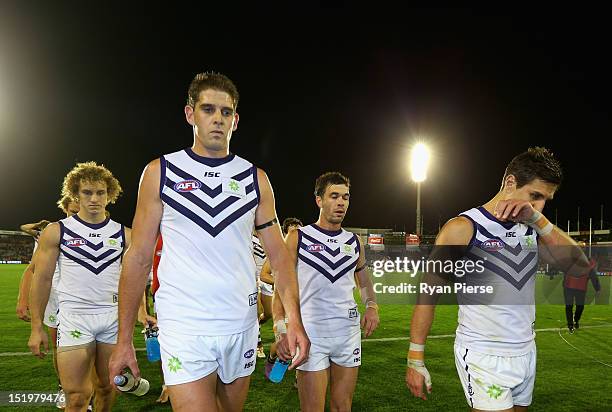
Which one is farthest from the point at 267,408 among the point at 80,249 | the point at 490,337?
the point at 490,337

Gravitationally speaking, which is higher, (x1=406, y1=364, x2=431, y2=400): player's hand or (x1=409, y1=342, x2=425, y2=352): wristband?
(x1=409, y1=342, x2=425, y2=352): wristband

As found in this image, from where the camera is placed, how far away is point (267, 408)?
6980 millimetres

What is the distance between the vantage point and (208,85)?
3.45 m

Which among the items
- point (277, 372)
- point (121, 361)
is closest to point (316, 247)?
→ point (277, 372)

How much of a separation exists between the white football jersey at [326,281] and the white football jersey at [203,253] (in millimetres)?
2065

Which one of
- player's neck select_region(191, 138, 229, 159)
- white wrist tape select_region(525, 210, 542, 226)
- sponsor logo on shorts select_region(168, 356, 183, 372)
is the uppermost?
player's neck select_region(191, 138, 229, 159)

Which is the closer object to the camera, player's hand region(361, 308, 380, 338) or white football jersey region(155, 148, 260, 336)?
white football jersey region(155, 148, 260, 336)

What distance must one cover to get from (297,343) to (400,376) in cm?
626

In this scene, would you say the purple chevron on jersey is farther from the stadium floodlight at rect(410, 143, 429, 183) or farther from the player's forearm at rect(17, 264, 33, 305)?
the stadium floodlight at rect(410, 143, 429, 183)

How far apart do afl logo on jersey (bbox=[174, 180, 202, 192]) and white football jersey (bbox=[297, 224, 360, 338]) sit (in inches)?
96.4

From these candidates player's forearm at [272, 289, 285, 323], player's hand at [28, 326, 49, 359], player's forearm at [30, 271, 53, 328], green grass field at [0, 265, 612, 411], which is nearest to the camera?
player's forearm at [272, 289, 285, 323]

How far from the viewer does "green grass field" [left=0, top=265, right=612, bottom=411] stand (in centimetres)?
725

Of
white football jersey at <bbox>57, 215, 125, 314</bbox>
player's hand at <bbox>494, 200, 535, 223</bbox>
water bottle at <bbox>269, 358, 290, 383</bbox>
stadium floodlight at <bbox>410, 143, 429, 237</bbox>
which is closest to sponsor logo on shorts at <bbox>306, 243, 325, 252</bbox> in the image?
water bottle at <bbox>269, 358, 290, 383</bbox>

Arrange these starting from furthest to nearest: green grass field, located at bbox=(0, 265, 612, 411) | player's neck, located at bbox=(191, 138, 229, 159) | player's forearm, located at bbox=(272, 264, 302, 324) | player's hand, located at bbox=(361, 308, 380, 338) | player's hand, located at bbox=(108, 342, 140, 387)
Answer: green grass field, located at bbox=(0, 265, 612, 411) < player's hand, located at bbox=(361, 308, 380, 338) < player's neck, located at bbox=(191, 138, 229, 159) < player's forearm, located at bbox=(272, 264, 302, 324) < player's hand, located at bbox=(108, 342, 140, 387)
